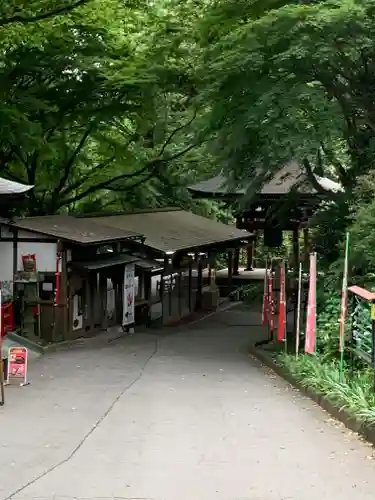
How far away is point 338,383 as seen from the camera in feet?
29.6

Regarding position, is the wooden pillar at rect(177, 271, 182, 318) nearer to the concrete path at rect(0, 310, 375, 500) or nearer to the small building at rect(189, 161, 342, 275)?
the small building at rect(189, 161, 342, 275)

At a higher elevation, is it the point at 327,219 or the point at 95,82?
the point at 95,82

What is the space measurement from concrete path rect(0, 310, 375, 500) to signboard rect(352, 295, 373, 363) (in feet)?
3.16

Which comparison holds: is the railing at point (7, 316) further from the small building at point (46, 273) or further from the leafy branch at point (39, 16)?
the leafy branch at point (39, 16)

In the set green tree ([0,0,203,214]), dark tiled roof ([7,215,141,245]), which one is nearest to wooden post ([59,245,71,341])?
dark tiled roof ([7,215,141,245])

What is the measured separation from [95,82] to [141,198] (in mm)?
10370

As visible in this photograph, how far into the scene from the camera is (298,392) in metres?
10.7

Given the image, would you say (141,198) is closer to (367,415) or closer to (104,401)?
(104,401)

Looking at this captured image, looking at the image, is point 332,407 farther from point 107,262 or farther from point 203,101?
point 107,262

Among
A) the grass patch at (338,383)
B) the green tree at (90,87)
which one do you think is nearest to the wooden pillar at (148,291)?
the green tree at (90,87)

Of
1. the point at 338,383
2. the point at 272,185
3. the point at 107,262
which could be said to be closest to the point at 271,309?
the point at 107,262

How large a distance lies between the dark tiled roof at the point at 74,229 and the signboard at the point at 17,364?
612 centimetres

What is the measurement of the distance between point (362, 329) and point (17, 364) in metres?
5.51

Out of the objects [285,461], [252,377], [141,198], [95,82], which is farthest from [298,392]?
[141,198]
